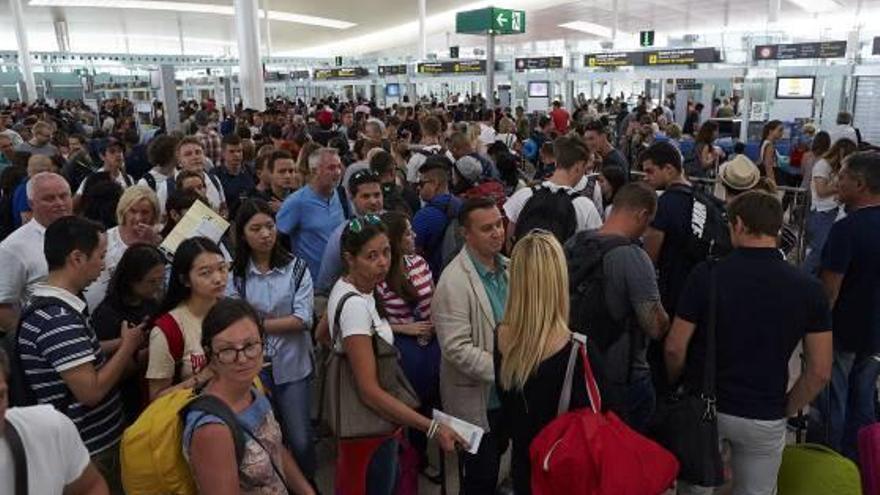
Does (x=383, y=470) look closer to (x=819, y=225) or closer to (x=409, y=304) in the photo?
(x=409, y=304)

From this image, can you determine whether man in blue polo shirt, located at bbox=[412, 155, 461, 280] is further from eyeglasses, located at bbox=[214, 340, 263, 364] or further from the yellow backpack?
the yellow backpack

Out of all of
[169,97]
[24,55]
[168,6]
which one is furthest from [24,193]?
[168,6]

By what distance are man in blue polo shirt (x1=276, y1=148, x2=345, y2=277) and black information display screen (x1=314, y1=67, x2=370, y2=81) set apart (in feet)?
73.8

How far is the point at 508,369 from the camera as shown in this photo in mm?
2232

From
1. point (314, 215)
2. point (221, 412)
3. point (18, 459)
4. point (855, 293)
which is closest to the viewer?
point (18, 459)

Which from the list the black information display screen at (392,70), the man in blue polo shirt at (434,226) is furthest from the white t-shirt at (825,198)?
the black information display screen at (392,70)

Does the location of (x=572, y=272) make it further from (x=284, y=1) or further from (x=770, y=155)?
(x=284, y=1)

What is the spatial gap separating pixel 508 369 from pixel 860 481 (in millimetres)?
1657

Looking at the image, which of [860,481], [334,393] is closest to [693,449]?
[860,481]

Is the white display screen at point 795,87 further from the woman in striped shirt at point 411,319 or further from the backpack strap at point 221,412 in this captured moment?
the backpack strap at point 221,412

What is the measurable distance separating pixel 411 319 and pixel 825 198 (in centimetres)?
451

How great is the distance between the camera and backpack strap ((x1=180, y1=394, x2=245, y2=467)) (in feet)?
5.76

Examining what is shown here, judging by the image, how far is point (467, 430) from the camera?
2340mm

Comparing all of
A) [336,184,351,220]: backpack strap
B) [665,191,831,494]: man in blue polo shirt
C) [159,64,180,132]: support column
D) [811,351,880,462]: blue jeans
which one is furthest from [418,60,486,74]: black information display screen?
[665,191,831,494]: man in blue polo shirt
